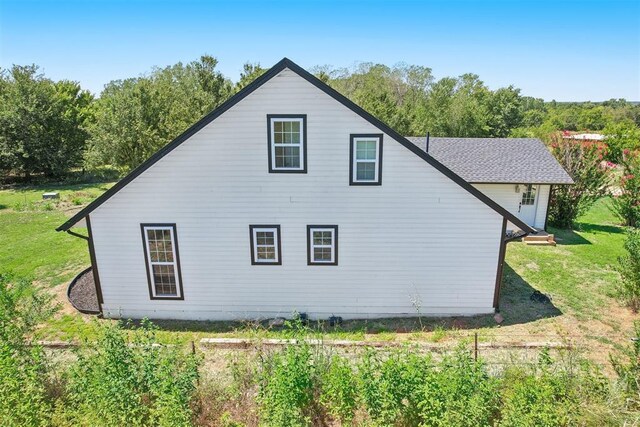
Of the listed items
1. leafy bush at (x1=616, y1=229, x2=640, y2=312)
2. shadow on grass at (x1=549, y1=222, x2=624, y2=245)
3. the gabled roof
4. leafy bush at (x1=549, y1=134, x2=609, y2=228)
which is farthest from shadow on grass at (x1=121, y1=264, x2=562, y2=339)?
leafy bush at (x1=549, y1=134, x2=609, y2=228)

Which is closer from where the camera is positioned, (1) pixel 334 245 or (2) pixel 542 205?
(1) pixel 334 245

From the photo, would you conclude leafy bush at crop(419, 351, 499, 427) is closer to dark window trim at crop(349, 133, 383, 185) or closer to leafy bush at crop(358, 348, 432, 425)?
leafy bush at crop(358, 348, 432, 425)

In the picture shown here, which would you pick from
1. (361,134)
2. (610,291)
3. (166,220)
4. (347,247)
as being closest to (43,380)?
(166,220)

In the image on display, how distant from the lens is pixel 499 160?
2000cm

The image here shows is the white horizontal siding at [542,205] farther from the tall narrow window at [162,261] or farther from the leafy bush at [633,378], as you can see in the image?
the tall narrow window at [162,261]

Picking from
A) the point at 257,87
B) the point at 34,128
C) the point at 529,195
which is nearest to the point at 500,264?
the point at 257,87

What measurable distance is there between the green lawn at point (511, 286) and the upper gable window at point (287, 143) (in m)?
4.31

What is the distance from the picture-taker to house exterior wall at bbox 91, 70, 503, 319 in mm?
9852

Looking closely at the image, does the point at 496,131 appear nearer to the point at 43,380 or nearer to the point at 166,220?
the point at 166,220

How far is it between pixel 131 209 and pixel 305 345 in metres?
6.50

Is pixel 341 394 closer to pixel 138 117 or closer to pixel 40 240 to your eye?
pixel 40 240

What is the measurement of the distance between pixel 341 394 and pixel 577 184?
64.7ft

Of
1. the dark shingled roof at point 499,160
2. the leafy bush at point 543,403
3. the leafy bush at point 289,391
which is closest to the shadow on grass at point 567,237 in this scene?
the dark shingled roof at point 499,160

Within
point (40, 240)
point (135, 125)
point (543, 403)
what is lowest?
point (40, 240)
